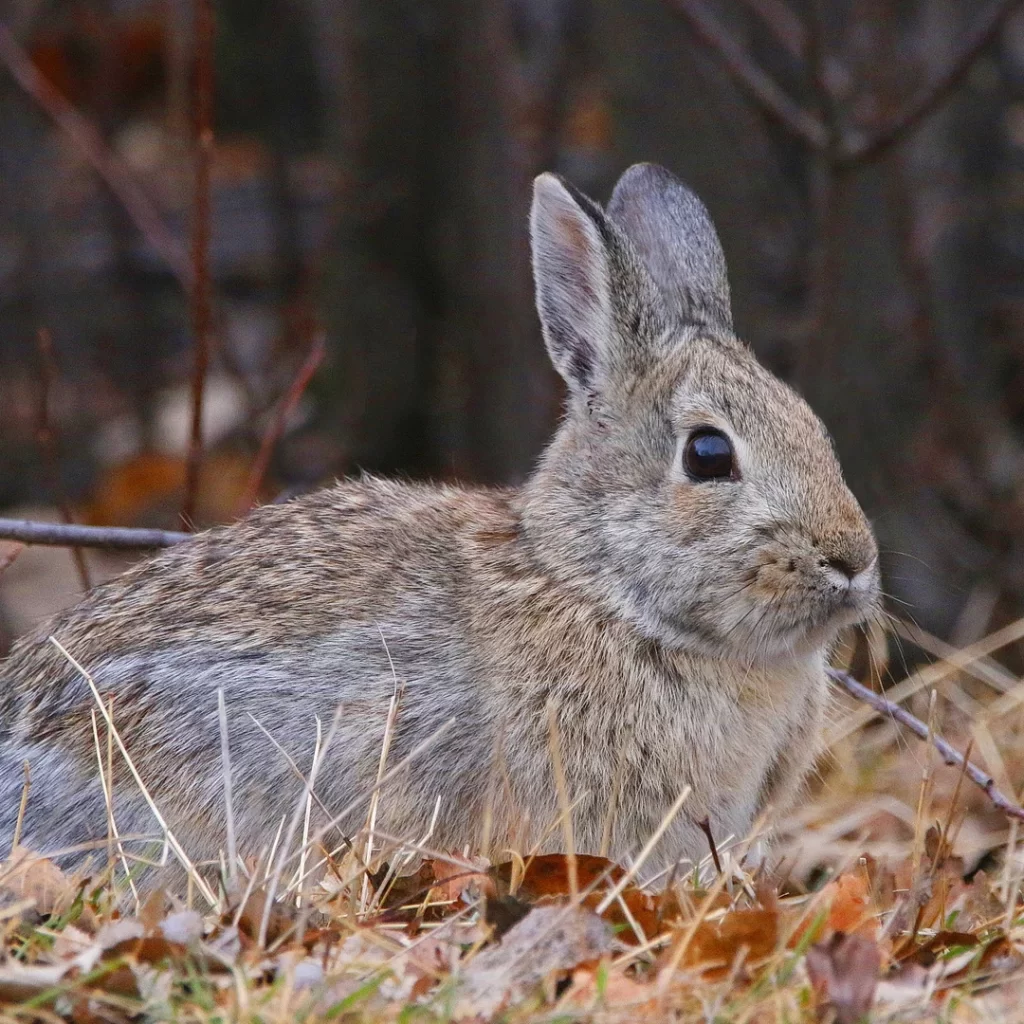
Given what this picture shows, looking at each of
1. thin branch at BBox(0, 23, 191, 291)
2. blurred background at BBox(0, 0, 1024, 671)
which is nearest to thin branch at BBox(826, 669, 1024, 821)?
blurred background at BBox(0, 0, 1024, 671)

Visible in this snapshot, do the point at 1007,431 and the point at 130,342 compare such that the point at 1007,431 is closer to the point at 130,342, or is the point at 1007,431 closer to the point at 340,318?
the point at 340,318

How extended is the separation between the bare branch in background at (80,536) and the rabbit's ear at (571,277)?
1170mm

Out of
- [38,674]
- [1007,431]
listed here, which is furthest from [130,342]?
[38,674]

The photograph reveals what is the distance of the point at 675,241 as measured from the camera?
4621 millimetres

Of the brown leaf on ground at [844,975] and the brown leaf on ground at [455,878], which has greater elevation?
the brown leaf on ground at [844,975]

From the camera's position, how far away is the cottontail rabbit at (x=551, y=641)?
12.7 ft

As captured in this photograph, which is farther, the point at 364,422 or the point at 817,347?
the point at 364,422

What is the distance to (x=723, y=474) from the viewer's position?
3.95 m

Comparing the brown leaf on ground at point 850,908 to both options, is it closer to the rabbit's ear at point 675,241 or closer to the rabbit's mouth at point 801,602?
the rabbit's mouth at point 801,602

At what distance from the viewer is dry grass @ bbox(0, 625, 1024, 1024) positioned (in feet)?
9.12

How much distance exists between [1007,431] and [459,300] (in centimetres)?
284

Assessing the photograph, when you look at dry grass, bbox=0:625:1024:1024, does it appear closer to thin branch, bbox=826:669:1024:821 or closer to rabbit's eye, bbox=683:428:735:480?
thin branch, bbox=826:669:1024:821

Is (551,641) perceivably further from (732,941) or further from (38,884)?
(38,884)

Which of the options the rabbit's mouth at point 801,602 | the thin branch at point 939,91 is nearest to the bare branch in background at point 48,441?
the rabbit's mouth at point 801,602
